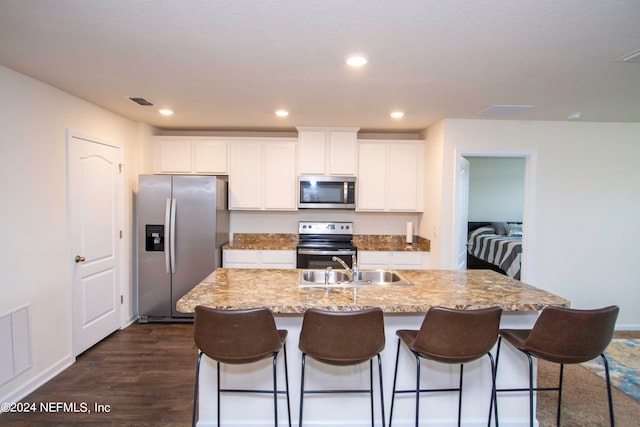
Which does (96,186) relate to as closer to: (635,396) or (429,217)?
(429,217)

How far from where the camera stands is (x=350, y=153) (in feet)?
14.4

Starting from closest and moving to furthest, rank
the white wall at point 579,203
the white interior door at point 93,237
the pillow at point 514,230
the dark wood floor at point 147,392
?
the dark wood floor at point 147,392 → the white interior door at point 93,237 → the white wall at point 579,203 → the pillow at point 514,230

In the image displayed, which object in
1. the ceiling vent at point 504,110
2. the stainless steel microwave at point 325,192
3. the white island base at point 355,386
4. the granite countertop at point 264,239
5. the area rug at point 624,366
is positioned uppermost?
the ceiling vent at point 504,110

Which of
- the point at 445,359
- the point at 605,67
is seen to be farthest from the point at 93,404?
the point at 605,67

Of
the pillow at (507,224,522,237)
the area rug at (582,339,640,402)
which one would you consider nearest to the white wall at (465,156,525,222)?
the pillow at (507,224,522,237)

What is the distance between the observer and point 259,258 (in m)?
4.32

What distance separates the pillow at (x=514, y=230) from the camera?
20.7ft

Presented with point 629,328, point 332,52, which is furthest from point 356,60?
point 629,328

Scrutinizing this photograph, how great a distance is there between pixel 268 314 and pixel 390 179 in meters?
3.14

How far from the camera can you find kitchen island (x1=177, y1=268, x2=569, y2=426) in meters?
2.02

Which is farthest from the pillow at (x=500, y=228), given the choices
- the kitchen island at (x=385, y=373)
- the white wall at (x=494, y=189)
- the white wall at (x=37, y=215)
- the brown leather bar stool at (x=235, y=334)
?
the white wall at (x=37, y=215)

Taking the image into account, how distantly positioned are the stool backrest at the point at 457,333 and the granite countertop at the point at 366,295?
0.50 ft

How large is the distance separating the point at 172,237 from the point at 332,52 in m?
2.80

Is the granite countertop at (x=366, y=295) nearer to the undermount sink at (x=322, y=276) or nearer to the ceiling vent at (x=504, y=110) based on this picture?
the undermount sink at (x=322, y=276)
